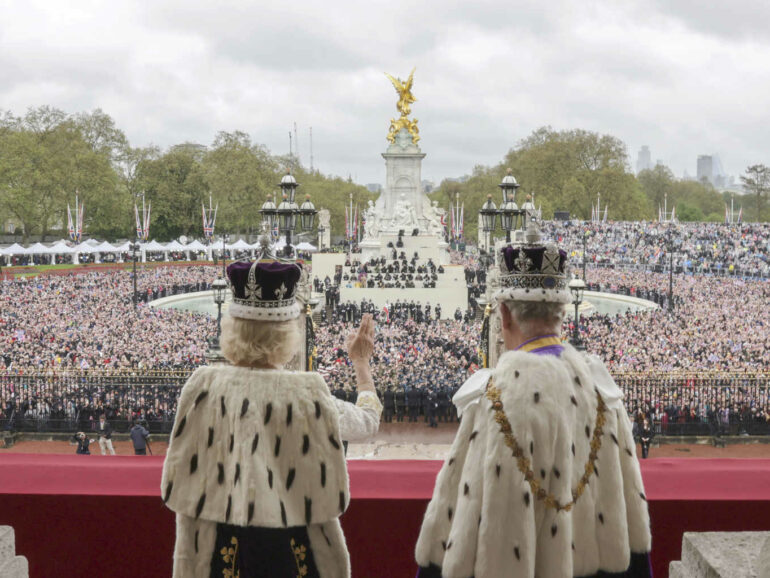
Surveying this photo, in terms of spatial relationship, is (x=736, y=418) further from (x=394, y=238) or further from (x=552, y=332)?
(x=394, y=238)

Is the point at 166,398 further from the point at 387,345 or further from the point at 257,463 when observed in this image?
the point at 257,463

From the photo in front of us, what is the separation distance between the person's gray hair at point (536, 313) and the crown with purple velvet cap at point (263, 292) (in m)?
0.91

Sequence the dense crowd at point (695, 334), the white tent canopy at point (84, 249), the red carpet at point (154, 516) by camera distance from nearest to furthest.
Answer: the red carpet at point (154, 516)
the dense crowd at point (695, 334)
the white tent canopy at point (84, 249)

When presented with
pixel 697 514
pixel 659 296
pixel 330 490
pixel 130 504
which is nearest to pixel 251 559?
pixel 330 490

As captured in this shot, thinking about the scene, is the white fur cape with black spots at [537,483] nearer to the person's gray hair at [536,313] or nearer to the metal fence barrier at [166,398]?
the person's gray hair at [536,313]

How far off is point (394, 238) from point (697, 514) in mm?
43530

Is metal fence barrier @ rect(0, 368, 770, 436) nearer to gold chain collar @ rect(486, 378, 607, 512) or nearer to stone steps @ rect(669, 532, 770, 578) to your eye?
stone steps @ rect(669, 532, 770, 578)

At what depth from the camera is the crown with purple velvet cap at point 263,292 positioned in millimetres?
2746

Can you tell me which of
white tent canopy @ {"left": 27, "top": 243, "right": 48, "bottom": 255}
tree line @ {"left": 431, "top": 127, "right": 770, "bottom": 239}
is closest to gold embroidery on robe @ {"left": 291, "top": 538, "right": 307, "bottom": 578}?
white tent canopy @ {"left": 27, "top": 243, "right": 48, "bottom": 255}

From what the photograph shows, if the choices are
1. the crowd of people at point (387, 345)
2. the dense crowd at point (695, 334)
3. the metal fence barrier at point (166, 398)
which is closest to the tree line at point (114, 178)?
the crowd of people at point (387, 345)

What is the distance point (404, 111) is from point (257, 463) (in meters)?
53.2

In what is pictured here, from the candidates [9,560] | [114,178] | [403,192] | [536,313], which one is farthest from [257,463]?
[114,178]

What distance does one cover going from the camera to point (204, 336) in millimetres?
23922

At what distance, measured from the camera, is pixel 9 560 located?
2.60 metres
